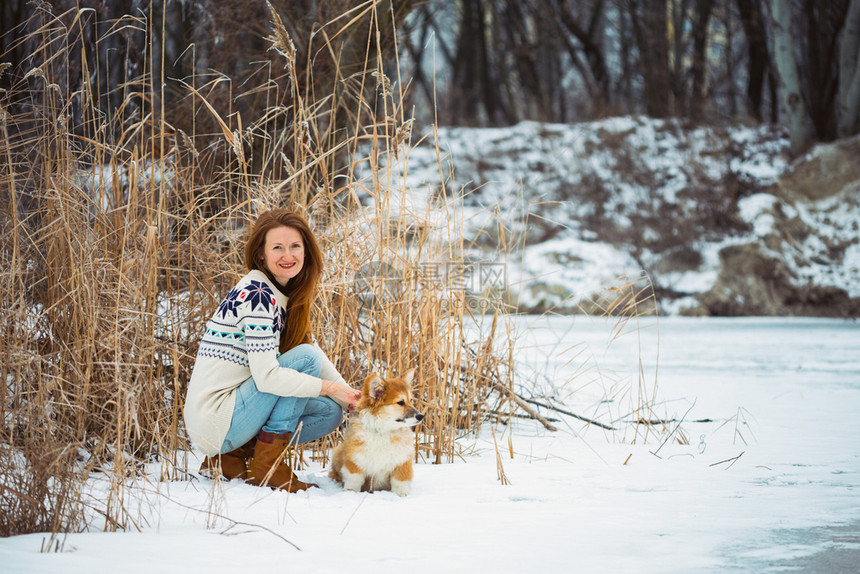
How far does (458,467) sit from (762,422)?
6.67 ft

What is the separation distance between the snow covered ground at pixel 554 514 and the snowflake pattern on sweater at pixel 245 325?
48cm

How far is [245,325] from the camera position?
273cm

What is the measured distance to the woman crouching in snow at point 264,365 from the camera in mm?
2732

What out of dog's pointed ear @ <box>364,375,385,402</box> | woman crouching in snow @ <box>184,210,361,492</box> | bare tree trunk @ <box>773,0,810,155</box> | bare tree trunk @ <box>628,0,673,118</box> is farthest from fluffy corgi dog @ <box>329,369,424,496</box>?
bare tree trunk @ <box>628,0,673,118</box>

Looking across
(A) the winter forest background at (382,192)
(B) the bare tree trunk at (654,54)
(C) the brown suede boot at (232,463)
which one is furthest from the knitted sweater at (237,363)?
(B) the bare tree trunk at (654,54)

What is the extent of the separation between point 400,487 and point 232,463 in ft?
2.14

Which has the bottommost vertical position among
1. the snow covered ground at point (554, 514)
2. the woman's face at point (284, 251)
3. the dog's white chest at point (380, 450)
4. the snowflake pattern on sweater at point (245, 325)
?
the snow covered ground at point (554, 514)

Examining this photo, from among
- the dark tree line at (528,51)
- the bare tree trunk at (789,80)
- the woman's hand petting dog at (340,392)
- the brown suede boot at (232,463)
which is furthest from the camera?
the bare tree trunk at (789,80)

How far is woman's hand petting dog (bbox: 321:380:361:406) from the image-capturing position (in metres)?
2.79

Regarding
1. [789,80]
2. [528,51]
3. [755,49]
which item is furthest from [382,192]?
[528,51]

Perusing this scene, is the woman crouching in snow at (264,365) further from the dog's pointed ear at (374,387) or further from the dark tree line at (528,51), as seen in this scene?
the dark tree line at (528,51)

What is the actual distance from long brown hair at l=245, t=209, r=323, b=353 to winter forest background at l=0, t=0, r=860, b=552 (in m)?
0.39

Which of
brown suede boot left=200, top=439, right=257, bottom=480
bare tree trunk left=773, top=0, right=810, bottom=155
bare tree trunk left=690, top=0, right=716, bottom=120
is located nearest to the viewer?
brown suede boot left=200, top=439, right=257, bottom=480

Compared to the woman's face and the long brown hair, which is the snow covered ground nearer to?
the long brown hair
